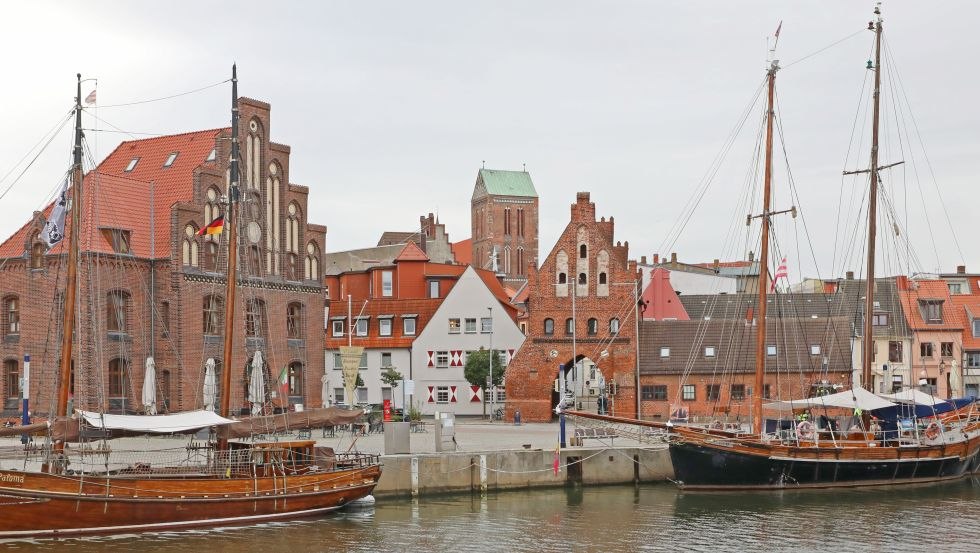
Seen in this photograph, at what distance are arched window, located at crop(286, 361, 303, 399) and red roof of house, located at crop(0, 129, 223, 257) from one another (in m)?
10.6

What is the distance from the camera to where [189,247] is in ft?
199

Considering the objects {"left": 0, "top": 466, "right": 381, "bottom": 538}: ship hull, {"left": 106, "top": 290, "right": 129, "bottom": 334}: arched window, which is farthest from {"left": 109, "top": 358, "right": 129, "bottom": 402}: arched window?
{"left": 0, "top": 466, "right": 381, "bottom": 538}: ship hull

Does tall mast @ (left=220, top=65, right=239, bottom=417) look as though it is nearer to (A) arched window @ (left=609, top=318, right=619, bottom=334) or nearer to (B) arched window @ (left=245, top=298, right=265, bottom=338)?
(B) arched window @ (left=245, top=298, right=265, bottom=338)

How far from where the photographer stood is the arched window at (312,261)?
68.5 m

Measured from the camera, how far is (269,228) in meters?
65.6

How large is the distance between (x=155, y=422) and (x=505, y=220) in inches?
5541

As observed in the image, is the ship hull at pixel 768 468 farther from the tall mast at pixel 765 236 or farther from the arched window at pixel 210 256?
the arched window at pixel 210 256

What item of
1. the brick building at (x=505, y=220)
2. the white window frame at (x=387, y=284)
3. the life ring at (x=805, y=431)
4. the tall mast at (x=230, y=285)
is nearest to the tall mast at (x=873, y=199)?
the life ring at (x=805, y=431)

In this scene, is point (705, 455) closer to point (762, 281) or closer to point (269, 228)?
point (762, 281)

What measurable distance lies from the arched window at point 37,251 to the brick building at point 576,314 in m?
25.5

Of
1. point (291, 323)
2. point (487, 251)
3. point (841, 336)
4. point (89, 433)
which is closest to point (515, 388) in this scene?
point (291, 323)

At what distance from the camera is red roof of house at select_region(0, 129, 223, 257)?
58531 mm

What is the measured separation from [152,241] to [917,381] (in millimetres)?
45109

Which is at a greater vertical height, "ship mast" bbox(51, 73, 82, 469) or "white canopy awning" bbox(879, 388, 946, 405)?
"ship mast" bbox(51, 73, 82, 469)
